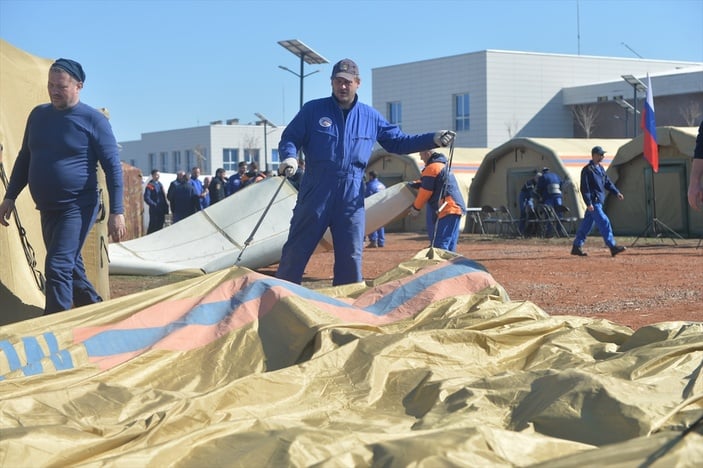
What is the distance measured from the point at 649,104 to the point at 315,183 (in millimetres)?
12848

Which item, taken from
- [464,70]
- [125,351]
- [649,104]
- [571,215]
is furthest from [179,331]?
[464,70]

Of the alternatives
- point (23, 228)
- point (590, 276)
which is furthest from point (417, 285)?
point (590, 276)

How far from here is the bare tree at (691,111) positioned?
45325mm

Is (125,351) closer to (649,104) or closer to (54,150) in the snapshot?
(54,150)

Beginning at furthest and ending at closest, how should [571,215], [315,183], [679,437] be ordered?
[571,215]
[315,183]
[679,437]

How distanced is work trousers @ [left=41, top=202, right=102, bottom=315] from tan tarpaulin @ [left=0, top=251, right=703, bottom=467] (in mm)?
1092

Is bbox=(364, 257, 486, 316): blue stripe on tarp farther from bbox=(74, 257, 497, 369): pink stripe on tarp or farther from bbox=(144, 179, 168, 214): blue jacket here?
bbox=(144, 179, 168, 214): blue jacket

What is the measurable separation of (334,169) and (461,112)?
47890 mm

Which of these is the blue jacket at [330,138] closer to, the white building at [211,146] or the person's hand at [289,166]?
the person's hand at [289,166]

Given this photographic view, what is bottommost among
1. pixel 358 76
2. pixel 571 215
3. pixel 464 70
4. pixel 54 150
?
pixel 571 215

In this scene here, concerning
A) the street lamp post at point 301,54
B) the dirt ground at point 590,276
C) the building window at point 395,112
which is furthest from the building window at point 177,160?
the dirt ground at point 590,276

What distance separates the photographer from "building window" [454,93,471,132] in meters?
54.2

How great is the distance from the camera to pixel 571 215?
24.4 metres

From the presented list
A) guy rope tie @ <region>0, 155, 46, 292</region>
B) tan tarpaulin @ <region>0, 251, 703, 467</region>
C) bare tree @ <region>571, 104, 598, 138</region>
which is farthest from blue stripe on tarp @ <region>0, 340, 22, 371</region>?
bare tree @ <region>571, 104, 598, 138</region>
